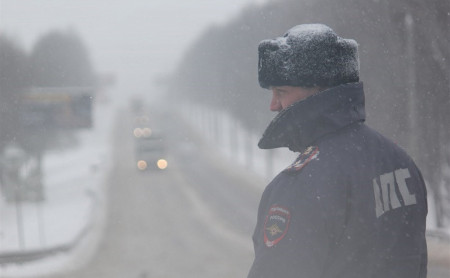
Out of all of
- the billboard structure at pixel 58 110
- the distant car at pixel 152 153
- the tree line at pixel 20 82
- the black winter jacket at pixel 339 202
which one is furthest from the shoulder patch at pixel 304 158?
the distant car at pixel 152 153

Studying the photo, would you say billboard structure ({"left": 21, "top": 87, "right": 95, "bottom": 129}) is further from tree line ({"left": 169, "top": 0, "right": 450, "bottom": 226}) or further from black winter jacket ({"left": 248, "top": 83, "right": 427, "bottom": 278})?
black winter jacket ({"left": 248, "top": 83, "right": 427, "bottom": 278})

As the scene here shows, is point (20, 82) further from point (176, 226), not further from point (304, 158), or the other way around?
point (304, 158)

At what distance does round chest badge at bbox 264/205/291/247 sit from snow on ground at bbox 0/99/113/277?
6184mm

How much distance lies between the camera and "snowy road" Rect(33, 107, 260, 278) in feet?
39.8

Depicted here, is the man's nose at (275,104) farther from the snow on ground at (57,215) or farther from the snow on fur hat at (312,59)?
the snow on ground at (57,215)

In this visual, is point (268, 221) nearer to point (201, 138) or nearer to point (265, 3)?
point (265, 3)

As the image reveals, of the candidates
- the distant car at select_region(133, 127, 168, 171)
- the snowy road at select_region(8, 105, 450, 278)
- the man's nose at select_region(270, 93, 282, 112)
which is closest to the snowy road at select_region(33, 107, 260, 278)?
the snowy road at select_region(8, 105, 450, 278)

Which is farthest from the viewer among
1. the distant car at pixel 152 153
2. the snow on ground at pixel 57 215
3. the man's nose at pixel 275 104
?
the distant car at pixel 152 153

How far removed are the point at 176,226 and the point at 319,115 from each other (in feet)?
51.3

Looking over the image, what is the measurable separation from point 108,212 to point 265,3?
A: 40.9 ft

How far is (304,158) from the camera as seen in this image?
142 cm

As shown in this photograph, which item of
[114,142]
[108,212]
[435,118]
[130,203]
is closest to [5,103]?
[108,212]

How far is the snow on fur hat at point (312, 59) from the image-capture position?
1.53 meters

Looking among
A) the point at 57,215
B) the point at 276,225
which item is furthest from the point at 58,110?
the point at 276,225
